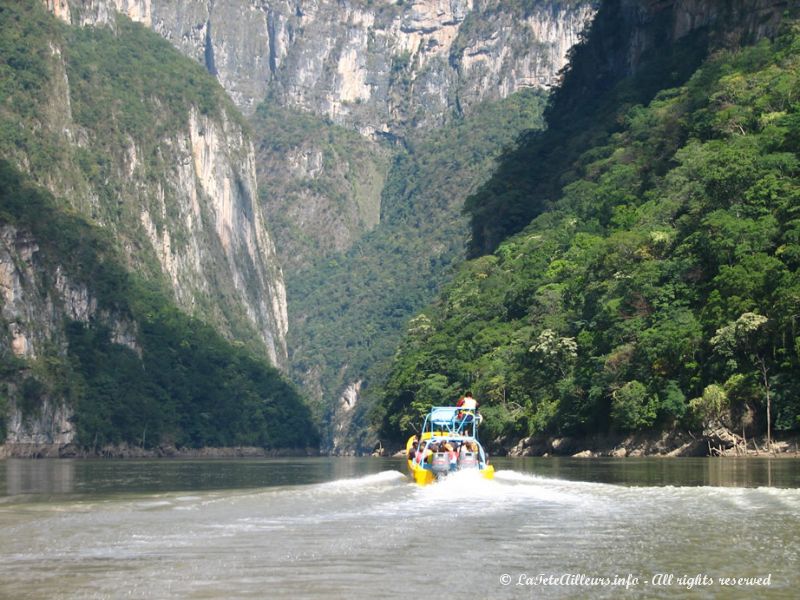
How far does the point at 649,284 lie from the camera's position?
93.9 m

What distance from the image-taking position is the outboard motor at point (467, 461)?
6188 centimetres

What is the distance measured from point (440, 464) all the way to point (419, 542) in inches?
1079

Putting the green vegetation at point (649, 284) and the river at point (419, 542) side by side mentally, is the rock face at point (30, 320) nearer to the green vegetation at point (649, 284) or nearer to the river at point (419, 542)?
the green vegetation at point (649, 284)

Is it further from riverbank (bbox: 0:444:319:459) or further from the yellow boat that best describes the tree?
riverbank (bbox: 0:444:319:459)

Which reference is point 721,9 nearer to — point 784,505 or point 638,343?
point 638,343

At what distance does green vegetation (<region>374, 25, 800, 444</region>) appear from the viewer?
80125 millimetres

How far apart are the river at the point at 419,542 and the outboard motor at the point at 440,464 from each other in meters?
7.36

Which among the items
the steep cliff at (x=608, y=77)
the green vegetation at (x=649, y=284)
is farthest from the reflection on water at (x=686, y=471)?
the steep cliff at (x=608, y=77)

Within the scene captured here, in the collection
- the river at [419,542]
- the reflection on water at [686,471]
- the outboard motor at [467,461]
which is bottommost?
the river at [419,542]

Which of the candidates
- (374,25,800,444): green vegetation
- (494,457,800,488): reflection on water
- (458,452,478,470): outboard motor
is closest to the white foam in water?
(458,452,478,470): outboard motor

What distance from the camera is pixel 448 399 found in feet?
416

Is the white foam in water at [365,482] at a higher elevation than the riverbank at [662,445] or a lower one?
lower

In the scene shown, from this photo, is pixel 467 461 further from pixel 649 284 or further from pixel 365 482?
pixel 649 284

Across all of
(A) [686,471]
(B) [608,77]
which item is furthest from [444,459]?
(B) [608,77]
